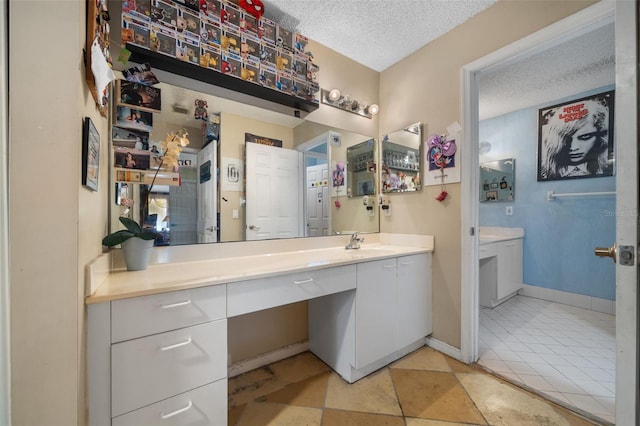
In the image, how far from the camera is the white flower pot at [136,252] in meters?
1.21

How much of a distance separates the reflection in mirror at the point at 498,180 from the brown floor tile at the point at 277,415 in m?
3.52

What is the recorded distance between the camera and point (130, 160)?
1254mm

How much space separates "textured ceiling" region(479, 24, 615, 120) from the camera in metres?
2.02

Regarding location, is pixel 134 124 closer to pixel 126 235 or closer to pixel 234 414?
pixel 126 235

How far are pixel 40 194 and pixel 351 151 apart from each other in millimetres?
2032

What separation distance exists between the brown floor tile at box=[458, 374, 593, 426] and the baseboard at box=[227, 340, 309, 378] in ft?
3.78

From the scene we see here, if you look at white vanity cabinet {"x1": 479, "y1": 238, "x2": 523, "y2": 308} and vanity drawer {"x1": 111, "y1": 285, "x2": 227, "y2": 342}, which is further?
white vanity cabinet {"x1": 479, "y1": 238, "x2": 523, "y2": 308}

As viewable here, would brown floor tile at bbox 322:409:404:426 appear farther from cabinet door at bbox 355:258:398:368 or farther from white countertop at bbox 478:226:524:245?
white countertop at bbox 478:226:524:245

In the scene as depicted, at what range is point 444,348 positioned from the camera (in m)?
1.97

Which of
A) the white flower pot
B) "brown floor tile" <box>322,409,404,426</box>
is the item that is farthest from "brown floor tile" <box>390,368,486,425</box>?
the white flower pot

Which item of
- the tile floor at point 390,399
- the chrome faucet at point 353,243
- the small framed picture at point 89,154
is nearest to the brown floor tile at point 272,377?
the tile floor at point 390,399

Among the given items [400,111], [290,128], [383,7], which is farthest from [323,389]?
[383,7]

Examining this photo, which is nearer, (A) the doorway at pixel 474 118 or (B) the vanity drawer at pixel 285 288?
(B) the vanity drawer at pixel 285 288

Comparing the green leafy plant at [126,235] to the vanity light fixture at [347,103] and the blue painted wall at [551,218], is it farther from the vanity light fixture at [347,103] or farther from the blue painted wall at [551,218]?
the blue painted wall at [551,218]
